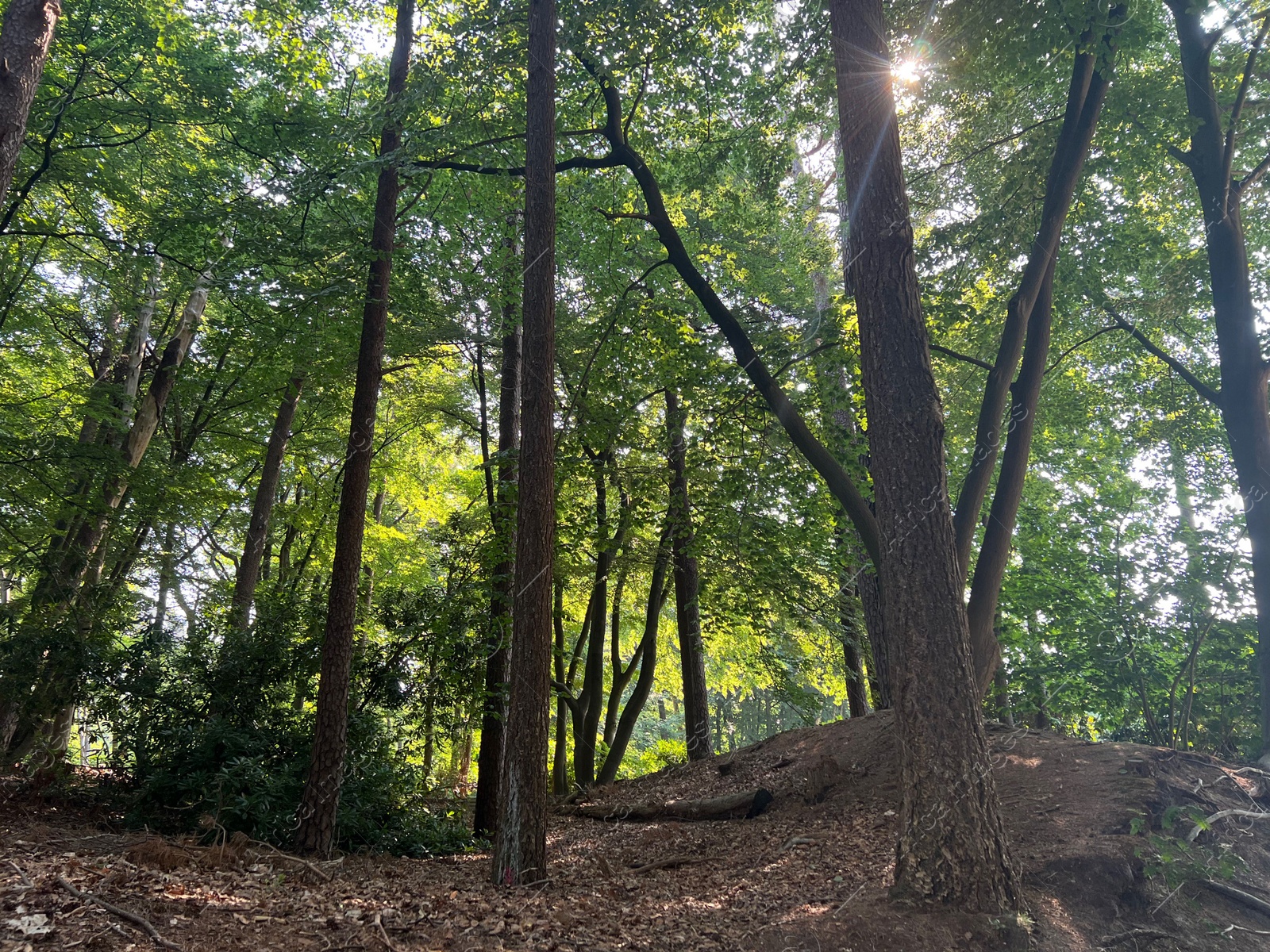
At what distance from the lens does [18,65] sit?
15.5 feet

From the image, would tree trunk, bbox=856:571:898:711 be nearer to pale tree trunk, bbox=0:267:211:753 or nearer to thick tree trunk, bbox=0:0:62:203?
thick tree trunk, bbox=0:0:62:203

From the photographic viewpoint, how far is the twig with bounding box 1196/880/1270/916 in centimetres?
411

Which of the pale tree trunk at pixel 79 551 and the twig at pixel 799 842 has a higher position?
the pale tree trunk at pixel 79 551

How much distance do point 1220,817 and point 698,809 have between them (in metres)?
4.99

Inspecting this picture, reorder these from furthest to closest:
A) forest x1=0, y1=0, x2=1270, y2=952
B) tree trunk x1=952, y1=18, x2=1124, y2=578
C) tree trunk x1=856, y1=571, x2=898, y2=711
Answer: tree trunk x1=856, y1=571, x2=898, y2=711 < tree trunk x1=952, y1=18, x2=1124, y2=578 < forest x1=0, y1=0, x2=1270, y2=952

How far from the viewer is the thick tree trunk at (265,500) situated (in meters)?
11.9

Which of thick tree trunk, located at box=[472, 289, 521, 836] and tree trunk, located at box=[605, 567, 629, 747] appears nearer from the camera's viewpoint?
thick tree trunk, located at box=[472, 289, 521, 836]

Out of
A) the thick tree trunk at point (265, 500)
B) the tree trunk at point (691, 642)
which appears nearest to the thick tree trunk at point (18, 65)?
the thick tree trunk at point (265, 500)

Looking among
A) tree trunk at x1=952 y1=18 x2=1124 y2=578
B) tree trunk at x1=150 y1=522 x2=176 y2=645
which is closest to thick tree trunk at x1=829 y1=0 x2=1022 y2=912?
tree trunk at x1=952 y1=18 x2=1124 y2=578

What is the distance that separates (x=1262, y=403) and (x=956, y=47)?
500 centimetres

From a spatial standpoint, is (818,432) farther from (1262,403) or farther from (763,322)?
(1262,403)

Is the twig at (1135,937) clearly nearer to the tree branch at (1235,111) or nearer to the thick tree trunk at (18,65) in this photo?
the tree branch at (1235,111)

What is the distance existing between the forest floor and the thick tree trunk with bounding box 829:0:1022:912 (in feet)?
1.28

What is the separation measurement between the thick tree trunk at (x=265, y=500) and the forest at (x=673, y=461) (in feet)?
0.44
